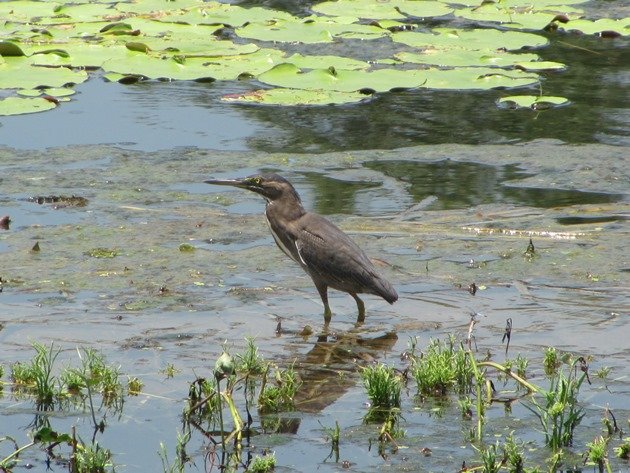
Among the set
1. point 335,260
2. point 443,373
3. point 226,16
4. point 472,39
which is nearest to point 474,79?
point 472,39

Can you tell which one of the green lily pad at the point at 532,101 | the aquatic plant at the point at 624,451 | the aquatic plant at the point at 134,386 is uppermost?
the aquatic plant at the point at 624,451

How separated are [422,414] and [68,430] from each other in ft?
4.70

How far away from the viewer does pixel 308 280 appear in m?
7.44

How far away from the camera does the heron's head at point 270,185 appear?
728 centimetres

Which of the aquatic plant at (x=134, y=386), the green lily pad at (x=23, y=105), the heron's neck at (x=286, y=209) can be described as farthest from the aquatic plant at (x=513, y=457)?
the green lily pad at (x=23, y=105)

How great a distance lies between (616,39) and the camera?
14516 millimetres

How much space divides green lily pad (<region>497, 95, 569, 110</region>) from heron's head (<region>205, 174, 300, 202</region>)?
4.65 m

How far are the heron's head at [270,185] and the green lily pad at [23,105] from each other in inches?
142

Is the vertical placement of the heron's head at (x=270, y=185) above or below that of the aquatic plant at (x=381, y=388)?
above

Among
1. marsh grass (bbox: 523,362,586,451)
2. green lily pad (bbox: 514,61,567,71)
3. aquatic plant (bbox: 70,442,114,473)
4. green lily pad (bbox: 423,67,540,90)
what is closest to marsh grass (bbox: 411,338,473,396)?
marsh grass (bbox: 523,362,586,451)

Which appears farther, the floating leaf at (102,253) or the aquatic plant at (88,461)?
the floating leaf at (102,253)

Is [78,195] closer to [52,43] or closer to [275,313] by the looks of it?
[275,313]

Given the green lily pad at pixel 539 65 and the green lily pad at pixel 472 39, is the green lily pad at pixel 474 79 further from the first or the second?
the green lily pad at pixel 472 39

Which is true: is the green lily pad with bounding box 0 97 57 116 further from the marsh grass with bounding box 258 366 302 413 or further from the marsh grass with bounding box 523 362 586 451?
the marsh grass with bounding box 523 362 586 451
